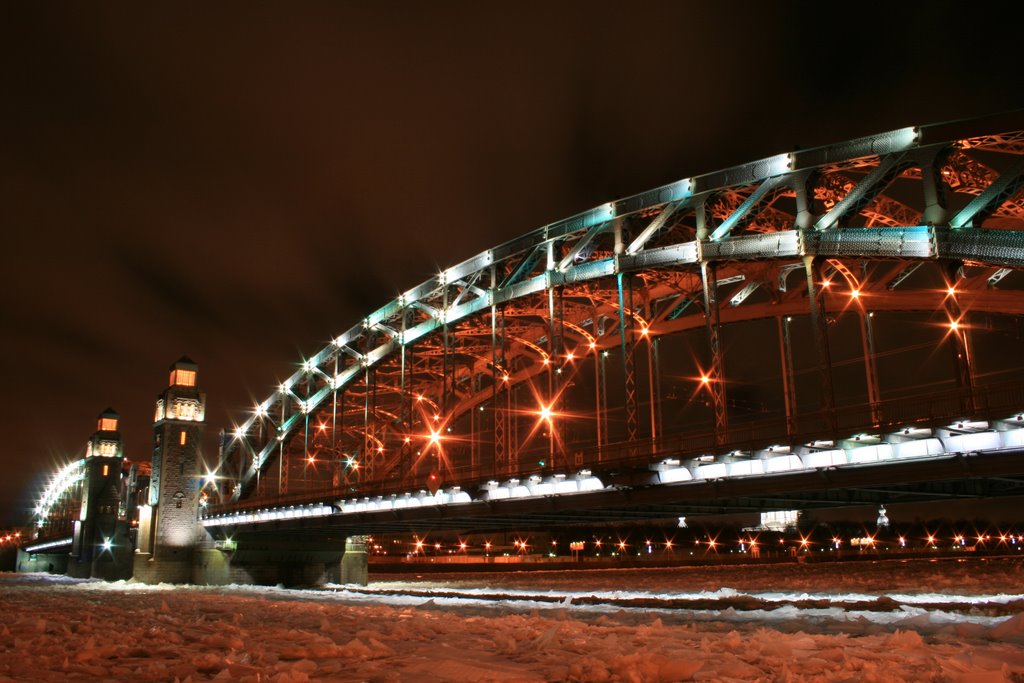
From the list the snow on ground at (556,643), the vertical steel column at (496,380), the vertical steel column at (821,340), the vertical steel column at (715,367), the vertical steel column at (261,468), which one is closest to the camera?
the snow on ground at (556,643)

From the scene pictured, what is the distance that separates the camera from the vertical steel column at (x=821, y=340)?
27.1 metres

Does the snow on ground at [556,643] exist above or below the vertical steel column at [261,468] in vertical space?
below

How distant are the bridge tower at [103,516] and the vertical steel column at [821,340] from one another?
8779cm

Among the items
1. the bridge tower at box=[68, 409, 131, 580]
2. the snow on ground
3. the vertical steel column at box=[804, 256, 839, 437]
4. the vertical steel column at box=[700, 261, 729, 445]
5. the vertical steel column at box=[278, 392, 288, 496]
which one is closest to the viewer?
the snow on ground

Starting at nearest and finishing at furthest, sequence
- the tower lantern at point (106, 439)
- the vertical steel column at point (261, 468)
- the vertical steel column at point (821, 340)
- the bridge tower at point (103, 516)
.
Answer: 1. the vertical steel column at point (821, 340)
2. the vertical steel column at point (261, 468)
3. the bridge tower at point (103, 516)
4. the tower lantern at point (106, 439)

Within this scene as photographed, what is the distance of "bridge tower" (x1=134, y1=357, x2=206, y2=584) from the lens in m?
69.6

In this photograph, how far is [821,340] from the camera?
30.4m

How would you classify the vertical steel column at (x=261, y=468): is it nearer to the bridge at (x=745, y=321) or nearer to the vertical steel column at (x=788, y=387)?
the bridge at (x=745, y=321)

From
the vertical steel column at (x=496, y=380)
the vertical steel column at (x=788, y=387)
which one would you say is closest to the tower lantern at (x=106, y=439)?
the vertical steel column at (x=496, y=380)

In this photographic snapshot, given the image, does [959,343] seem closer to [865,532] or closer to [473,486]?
[473,486]

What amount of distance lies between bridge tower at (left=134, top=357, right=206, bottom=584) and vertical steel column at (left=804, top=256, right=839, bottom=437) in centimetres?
5576

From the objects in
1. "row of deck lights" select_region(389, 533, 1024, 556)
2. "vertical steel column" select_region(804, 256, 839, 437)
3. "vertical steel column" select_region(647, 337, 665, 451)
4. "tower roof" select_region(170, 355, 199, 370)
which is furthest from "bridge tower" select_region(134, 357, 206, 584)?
"row of deck lights" select_region(389, 533, 1024, 556)

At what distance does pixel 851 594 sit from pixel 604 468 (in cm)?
1094

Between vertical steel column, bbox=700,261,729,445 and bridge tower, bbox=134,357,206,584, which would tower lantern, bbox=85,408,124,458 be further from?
vertical steel column, bbox=700,261,729,445
